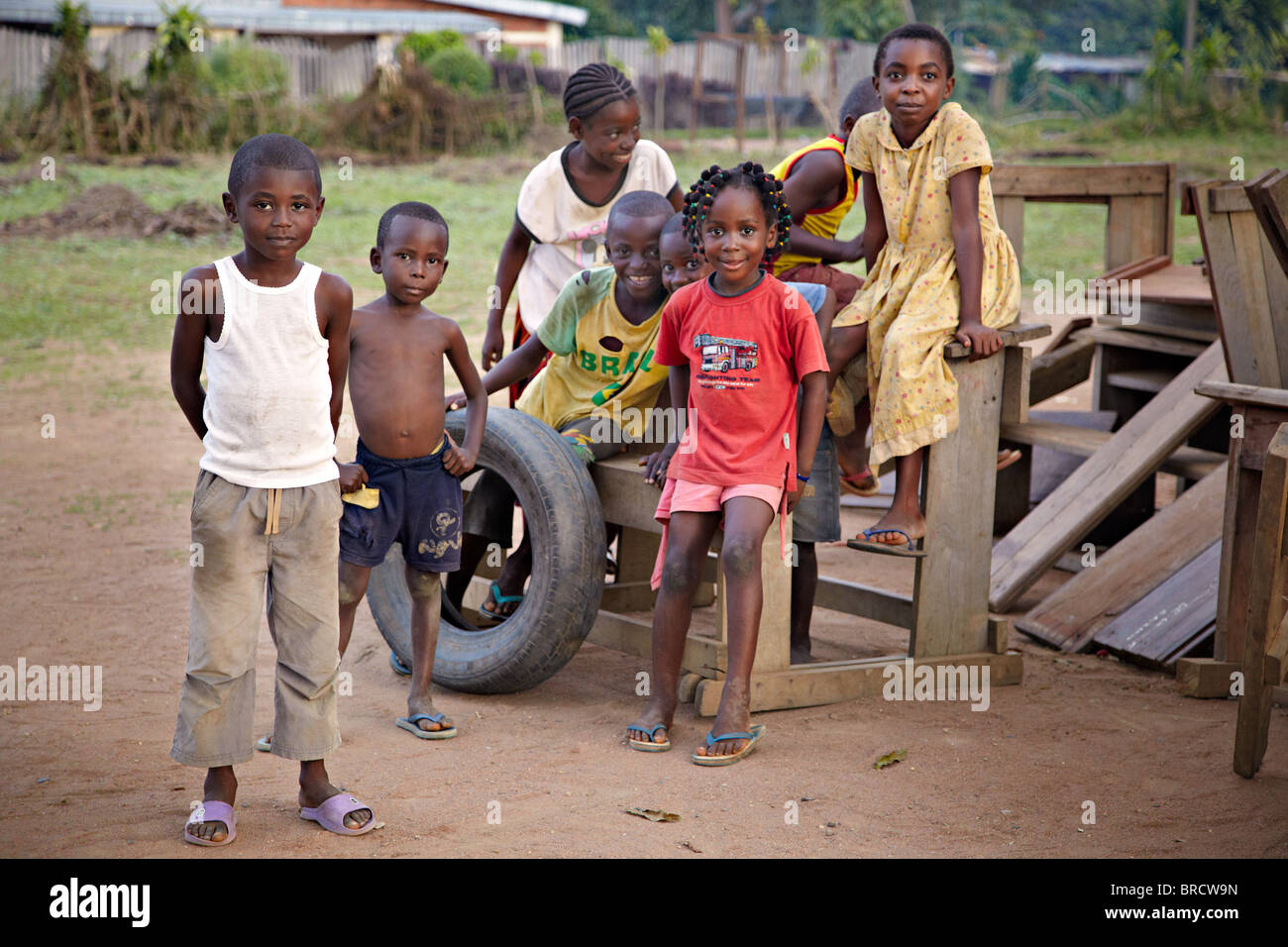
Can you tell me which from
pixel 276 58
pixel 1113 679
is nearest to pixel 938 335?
pixel 1113 679

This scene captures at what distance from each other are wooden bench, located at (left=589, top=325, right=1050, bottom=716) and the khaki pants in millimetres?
1438

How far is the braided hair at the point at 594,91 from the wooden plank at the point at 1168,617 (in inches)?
116

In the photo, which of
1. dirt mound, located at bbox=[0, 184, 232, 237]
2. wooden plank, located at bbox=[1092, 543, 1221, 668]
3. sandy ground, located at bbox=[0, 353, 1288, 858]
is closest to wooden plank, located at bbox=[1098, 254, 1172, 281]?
wooden plank, located at bbox=[1092, 543, 1221, 668]

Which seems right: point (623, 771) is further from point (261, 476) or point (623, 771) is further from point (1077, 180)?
point (1077, 180)

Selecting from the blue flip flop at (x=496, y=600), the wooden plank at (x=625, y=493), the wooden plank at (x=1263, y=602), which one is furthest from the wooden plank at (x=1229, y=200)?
the blue flip flop at (x=496, y=600)

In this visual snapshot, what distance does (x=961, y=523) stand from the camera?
15.6 ft

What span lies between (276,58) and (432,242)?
22.5 metres

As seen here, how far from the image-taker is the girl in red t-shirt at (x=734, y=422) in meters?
4.11

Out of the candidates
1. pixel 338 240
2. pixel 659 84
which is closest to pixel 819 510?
pixel 338 240

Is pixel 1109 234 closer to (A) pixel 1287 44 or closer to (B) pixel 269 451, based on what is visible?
(B) pixel 269 451

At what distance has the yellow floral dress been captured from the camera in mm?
4504

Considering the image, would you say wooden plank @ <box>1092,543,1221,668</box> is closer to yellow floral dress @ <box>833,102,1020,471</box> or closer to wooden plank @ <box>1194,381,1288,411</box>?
wooden plank @ <box>1194,381,1288,411</box>

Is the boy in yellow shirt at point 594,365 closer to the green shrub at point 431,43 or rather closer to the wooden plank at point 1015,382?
the wooden plank at point 1015,382

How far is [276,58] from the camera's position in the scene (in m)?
24.4
